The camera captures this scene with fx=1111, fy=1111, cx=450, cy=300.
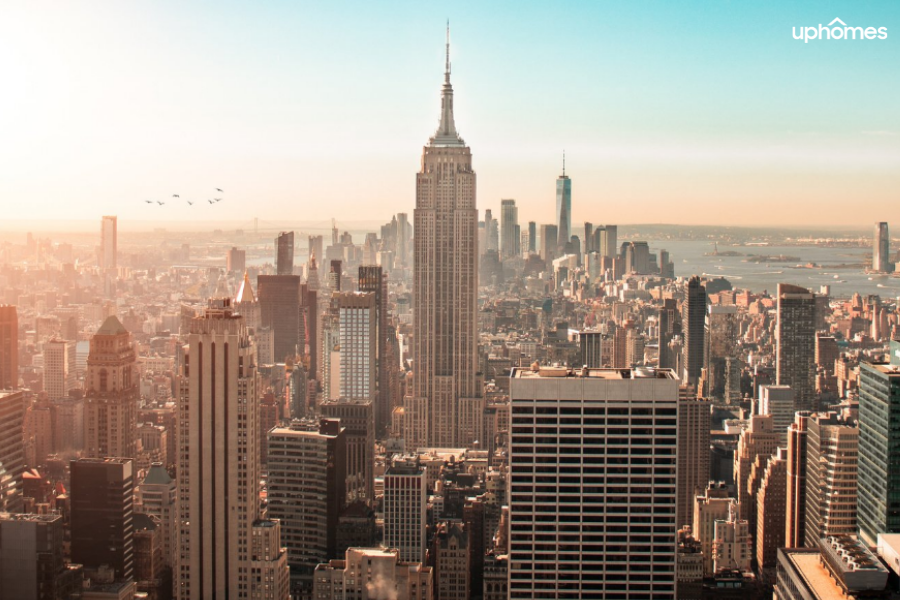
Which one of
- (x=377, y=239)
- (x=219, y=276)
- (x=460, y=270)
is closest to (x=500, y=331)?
(x=460, y=270)

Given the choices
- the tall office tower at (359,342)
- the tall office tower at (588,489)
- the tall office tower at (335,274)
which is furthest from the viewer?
the tall office tower at (359,342)

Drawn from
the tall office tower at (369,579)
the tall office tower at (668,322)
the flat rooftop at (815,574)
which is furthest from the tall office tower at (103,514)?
the tall office tower at (668,322)

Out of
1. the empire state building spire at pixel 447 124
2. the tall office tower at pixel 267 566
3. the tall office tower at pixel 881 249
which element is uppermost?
the empire state building spire at pixel 447 124

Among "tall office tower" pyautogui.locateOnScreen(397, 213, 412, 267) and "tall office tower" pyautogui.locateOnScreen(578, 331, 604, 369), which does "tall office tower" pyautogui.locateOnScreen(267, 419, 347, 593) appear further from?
"tall office tower" pyautogui.locateOnScreen(397, 213, 412, 267)

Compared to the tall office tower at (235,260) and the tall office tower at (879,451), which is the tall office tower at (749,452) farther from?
the tall office tower at (235,260)

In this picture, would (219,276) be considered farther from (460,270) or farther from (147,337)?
(460,270)

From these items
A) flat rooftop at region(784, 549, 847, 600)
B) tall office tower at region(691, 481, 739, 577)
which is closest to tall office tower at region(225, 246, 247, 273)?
tall office tower at region(691, 481, 739, 577)

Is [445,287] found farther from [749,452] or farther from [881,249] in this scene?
[881,249]
